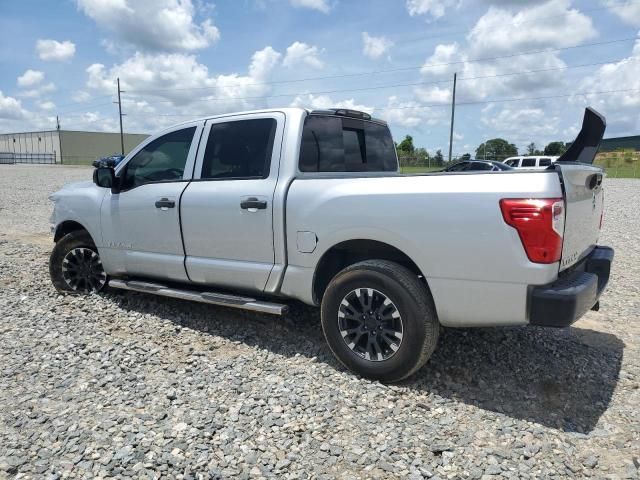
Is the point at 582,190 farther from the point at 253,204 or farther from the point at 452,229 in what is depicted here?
the point at 253,204

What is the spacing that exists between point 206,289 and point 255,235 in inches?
41.3

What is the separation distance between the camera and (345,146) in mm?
4660

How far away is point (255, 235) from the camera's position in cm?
418

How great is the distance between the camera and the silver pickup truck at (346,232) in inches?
121

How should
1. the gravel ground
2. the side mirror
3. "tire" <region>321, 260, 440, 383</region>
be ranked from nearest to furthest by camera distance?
the gravel ground
"tire" <region>321, 260, 440, 383</region>
the side mirror

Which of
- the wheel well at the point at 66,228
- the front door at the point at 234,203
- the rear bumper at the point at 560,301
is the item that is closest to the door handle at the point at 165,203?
the front door at the point at 234,203

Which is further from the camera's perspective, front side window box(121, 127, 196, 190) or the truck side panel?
front side window box(121, 127, 196, 190)

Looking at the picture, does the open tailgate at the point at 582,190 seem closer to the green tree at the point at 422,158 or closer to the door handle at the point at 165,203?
the door handle at the point at 165,203

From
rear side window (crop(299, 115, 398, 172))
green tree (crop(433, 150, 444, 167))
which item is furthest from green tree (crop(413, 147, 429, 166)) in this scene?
rear side window (crop(299, 115, 398, 172))

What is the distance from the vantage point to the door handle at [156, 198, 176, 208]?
4.71 meters

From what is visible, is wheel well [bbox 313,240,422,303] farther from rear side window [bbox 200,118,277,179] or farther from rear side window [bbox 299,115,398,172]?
rear side window [bbox 200,118,277,179]

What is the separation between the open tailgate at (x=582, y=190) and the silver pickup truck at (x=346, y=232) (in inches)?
0.6

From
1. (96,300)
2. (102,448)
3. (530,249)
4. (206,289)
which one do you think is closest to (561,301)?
(530,249)

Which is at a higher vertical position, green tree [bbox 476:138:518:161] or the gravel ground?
green tree [bbox 476:138:518:161]
